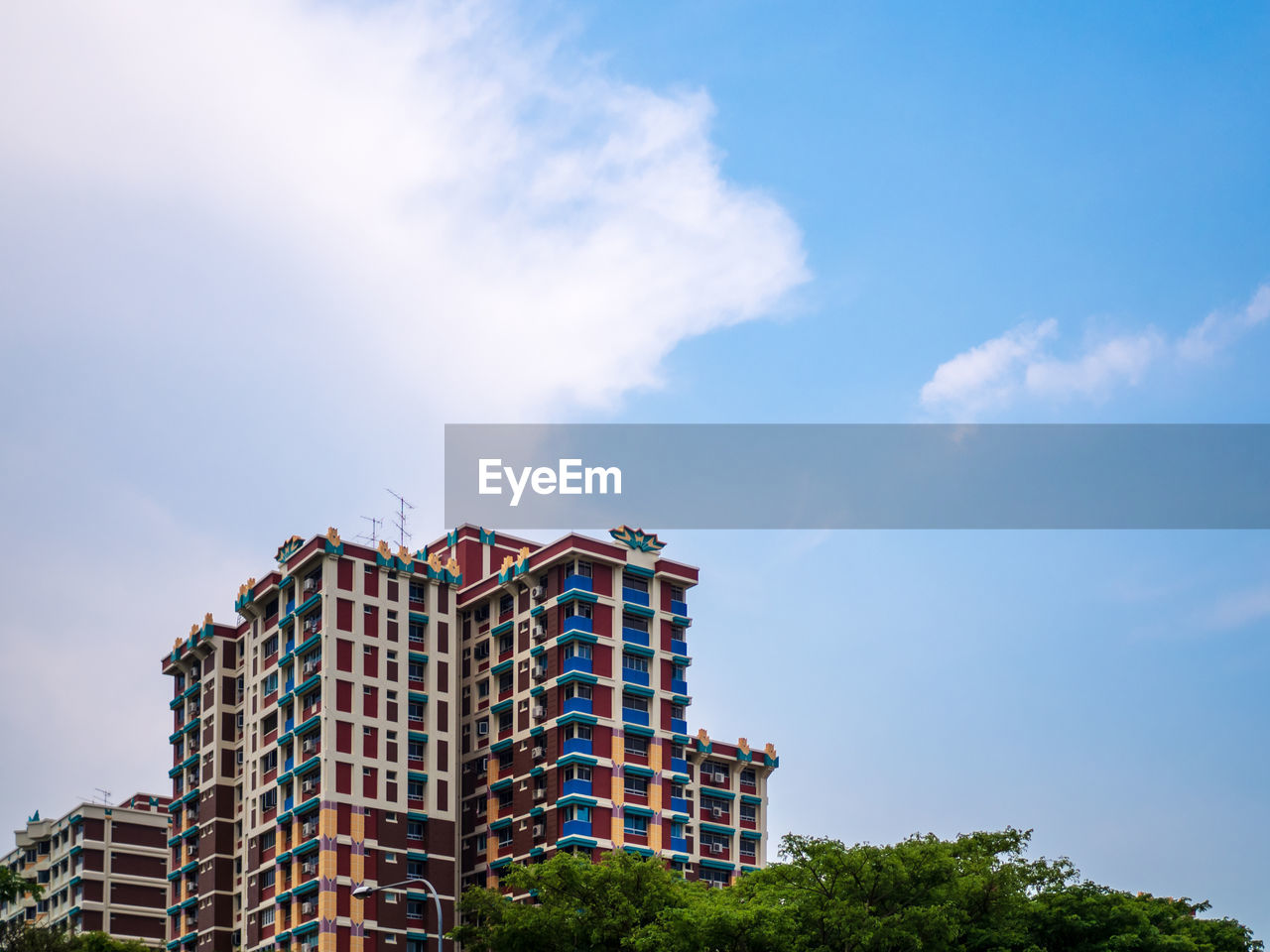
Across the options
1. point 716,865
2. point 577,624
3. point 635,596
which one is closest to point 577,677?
point 577,624

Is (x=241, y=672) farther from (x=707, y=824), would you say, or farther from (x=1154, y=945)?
(x=1154, y=945)

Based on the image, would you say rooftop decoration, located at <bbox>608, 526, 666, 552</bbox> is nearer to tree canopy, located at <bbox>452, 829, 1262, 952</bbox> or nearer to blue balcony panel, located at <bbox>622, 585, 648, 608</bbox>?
blue balcony panel, located at <bbox>622, 585, 648, 608</bbox>

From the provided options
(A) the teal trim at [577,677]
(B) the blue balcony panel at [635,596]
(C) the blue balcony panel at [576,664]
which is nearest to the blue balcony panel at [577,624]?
(C) the blue balcony panel at [576,664]

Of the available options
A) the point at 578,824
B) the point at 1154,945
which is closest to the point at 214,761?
the point at 578,824

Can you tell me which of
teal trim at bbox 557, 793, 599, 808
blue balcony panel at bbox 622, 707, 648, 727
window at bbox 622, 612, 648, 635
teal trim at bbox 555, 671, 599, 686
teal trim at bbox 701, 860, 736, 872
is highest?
window at bbox 622, 612, 648, 635

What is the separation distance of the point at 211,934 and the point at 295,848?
16.0m

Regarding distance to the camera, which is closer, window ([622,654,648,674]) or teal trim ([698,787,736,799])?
window ([622,654,648,674])

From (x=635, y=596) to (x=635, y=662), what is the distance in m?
4.47

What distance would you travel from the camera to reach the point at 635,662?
11175 centimetres

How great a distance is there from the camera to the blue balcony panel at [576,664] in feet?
356

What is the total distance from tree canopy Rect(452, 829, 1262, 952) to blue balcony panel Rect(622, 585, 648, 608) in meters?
25.6

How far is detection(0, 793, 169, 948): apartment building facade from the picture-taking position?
146m

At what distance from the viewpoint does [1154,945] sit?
80.8m

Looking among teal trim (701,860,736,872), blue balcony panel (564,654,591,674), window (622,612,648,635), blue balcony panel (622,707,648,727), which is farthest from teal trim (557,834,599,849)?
teal trim (701,860,736,872)
